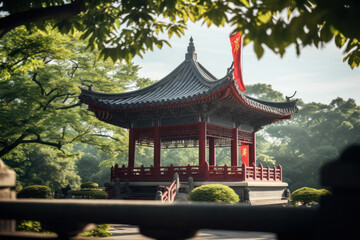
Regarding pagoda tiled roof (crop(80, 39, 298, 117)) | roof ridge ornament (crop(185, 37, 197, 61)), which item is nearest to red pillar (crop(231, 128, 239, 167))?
pagoda tiled roof (crop(80, 39, 298, 117))

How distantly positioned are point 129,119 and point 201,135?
4.50 meters

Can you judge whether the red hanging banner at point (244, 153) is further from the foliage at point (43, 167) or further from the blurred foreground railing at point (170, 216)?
the foliage at point (43, 167)

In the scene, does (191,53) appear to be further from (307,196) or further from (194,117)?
(307,196)

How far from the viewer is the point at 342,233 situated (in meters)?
1.86

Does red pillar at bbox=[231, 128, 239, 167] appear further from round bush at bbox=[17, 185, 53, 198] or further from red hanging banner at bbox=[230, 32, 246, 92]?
round bush at bbox=[17, 185, 53, 198]

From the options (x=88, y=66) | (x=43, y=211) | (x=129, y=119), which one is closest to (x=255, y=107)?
(x=129, y=119)

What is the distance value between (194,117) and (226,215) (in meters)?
14.3

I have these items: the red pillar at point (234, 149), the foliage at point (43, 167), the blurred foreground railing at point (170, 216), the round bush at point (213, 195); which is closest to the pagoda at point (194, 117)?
the red pillar at point (234, 149)

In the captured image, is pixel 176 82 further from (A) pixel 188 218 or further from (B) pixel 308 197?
(A) pixel 188 218

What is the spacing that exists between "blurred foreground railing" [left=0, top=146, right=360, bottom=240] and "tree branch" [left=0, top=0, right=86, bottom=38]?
328 cm

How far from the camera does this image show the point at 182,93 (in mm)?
16781

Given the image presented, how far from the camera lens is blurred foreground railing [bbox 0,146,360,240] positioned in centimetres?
187

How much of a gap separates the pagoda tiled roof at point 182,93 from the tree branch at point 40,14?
30.7 ft

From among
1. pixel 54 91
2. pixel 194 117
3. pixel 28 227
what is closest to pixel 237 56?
pixel 194 117
